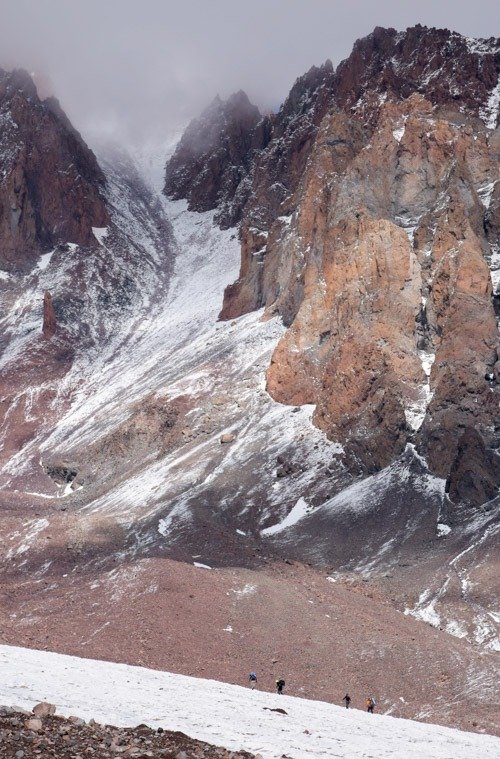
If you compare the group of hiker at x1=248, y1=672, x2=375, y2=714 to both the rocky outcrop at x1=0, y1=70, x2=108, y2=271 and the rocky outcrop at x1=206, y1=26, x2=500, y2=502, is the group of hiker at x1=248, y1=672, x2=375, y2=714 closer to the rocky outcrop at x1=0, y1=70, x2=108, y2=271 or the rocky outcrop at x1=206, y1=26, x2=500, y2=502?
the rocky outcrop at x1=206, y1=26, x2=500, y2=502

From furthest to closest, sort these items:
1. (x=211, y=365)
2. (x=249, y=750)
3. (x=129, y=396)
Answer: (x=129, y=396) → (x=211, y=365) → (x=249, y=750)

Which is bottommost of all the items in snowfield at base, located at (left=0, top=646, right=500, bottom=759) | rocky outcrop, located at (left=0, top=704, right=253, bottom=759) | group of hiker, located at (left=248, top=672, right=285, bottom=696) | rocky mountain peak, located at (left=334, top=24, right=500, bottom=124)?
group of hiker, located at (left=248, top=672, right=285, bottom=696)

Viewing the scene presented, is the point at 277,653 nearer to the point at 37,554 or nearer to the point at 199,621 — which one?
the point at 199,621

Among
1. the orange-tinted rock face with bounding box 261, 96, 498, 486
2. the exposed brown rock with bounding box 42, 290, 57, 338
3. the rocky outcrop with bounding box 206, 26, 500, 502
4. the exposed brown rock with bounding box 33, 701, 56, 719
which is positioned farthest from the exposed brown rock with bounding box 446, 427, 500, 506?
the exposed brown rock with bounding box 42, 290, 57, 338

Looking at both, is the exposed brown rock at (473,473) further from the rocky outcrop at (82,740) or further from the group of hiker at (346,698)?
the rocky outcrop at (82,740)

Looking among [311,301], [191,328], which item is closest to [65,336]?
[191,328]

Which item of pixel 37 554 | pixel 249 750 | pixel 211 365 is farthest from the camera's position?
pixel 211 365

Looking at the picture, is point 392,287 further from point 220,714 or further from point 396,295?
point 220,714
